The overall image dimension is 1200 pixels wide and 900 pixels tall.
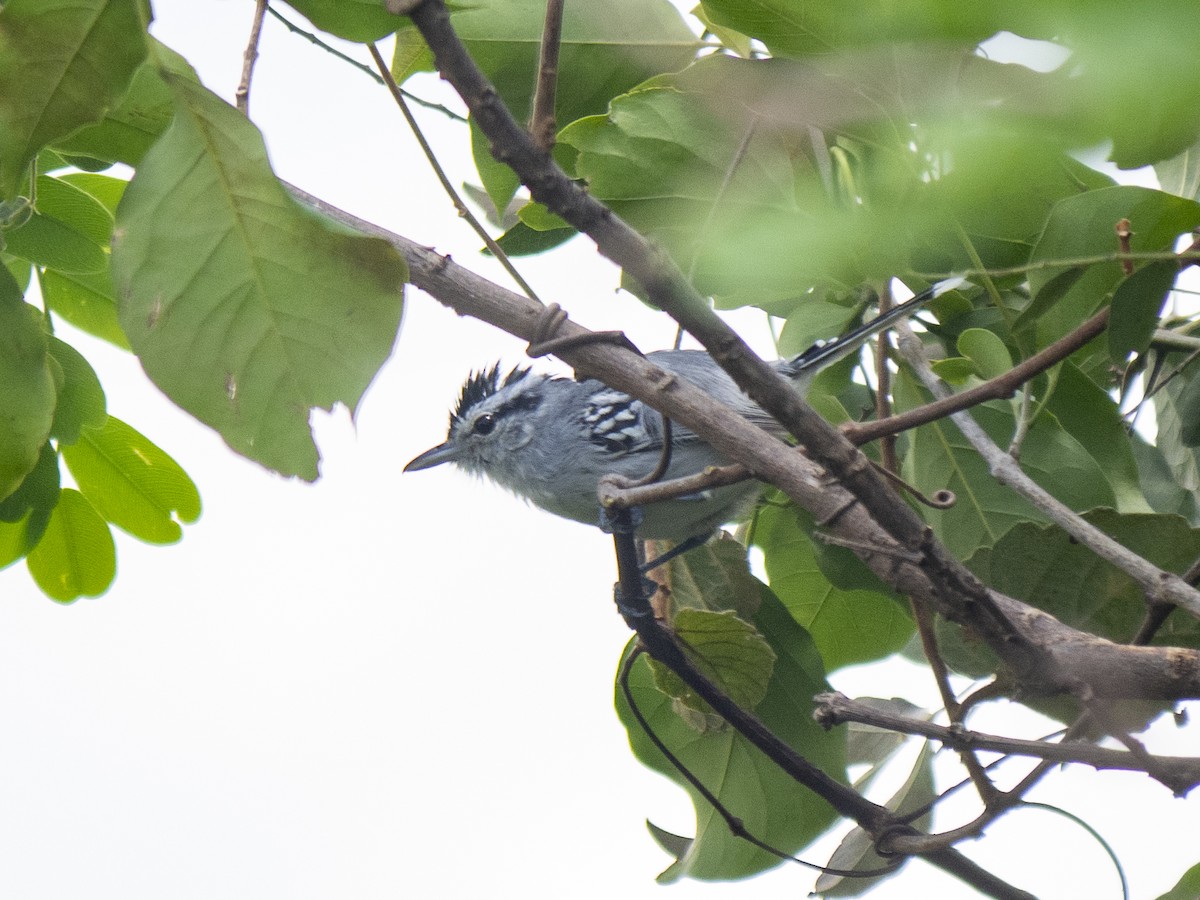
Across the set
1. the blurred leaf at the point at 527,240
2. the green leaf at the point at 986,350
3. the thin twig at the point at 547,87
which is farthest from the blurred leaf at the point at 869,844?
the thin twig at the point at 547,87

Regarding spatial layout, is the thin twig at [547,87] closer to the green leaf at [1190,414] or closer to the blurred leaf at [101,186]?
the blurred leaf at [101,186]

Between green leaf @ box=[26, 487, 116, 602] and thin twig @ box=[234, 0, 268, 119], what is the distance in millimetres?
736

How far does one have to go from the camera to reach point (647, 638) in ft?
3.64

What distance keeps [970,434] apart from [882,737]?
543mm

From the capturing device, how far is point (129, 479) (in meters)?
1.37

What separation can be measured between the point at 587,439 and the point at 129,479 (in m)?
0.87

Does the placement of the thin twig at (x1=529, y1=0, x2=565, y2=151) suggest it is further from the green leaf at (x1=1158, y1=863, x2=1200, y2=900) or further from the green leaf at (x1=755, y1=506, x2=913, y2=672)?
the green leaf at (x1=1158, y1=863, x2=1200, y2=900)

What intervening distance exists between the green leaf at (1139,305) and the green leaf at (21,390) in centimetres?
81

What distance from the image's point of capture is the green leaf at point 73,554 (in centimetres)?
138

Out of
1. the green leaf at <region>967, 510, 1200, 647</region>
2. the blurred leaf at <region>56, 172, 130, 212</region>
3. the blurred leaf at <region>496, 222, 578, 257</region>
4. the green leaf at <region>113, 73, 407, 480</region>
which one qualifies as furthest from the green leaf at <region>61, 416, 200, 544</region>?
the green leaf at <region>967, 510, 1200, 647</region>

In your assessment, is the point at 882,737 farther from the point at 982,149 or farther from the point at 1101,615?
the point at 982,149

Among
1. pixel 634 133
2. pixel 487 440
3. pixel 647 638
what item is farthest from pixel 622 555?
pixel 487 440

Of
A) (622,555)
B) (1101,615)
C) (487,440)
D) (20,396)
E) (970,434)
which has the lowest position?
(20,396)

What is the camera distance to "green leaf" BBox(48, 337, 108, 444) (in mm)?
1192
